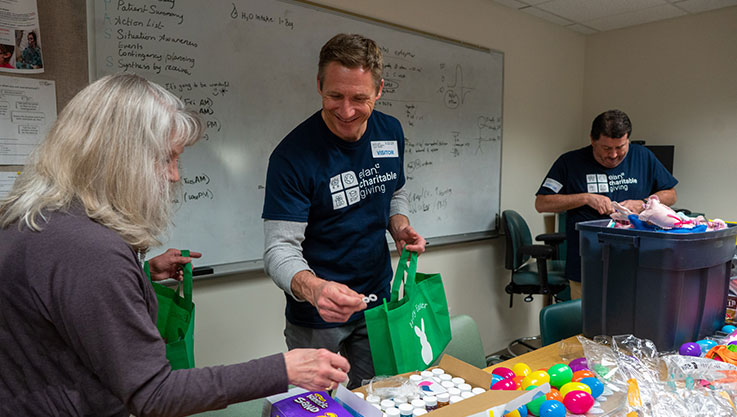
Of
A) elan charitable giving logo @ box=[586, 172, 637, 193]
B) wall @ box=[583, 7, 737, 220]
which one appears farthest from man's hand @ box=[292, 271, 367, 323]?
wall @ box=[583, 7, 737, 220]

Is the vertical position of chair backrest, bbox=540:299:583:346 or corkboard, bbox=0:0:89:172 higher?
corkboard, bbox=0:0:89:172

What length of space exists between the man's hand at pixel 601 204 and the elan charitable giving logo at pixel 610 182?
21 cm

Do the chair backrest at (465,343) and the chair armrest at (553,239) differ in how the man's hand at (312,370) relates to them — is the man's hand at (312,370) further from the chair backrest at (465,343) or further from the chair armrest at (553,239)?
the chair armrest at (553,239)

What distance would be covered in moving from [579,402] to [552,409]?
0.27 ft

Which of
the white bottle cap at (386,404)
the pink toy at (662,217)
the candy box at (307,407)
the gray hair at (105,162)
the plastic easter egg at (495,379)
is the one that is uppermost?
the gray hair at (105,162)

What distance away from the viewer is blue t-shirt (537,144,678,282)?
2.54m

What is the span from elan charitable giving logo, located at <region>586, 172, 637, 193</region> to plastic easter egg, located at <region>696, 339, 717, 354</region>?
1.32 m

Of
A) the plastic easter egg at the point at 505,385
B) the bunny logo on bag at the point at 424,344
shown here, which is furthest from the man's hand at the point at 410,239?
the plastic easter egg at the point at 505,385

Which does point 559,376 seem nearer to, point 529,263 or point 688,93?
point 529,263

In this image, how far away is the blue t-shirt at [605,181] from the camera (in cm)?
254

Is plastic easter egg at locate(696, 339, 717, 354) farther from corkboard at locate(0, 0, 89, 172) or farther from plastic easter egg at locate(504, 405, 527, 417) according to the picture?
corkboard at locate(0, 0, 89, 172)

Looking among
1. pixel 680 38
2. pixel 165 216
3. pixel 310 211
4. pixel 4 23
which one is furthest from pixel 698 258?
pixel 680 38

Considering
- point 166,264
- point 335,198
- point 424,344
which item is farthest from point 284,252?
point 424,344

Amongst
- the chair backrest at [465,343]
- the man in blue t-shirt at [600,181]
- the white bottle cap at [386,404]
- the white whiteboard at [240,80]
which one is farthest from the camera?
the man in blue t-shirt at [600,181]
